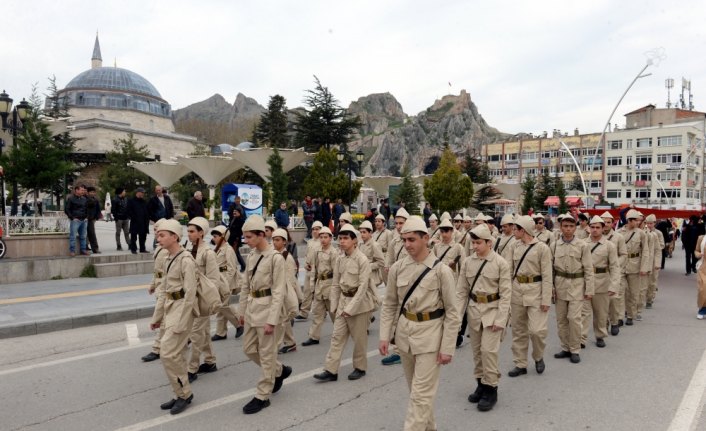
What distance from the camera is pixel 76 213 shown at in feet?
41.5

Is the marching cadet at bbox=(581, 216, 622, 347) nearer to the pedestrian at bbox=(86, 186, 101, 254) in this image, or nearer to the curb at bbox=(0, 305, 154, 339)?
the curb at bbox=(0, 305, 154, 339)

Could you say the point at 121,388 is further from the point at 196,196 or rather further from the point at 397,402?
the point at 196,196

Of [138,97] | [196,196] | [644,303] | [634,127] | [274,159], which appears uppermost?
[138,97]

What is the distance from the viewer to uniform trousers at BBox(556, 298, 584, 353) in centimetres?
675

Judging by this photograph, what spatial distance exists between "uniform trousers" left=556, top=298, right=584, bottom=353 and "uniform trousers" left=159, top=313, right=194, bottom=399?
4.83 m

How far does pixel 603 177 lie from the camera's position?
78312mm

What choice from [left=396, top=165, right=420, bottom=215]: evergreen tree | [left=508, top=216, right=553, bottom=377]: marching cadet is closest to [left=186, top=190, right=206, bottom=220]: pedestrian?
[left=508, top=216, right=553, bottom=377]: marching cadet

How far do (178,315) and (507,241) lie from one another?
4.61 metres

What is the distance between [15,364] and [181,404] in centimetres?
301

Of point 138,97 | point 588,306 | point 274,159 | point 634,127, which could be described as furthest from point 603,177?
point 588,306

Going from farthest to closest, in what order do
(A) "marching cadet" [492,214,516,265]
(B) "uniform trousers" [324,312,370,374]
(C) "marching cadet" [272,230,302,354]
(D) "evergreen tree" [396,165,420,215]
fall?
(D) "evergreen tree" [396,165,420,215] < (A) "marching cadet" [492,214,516,265] < (B) "uniform trousers" [324,312,370,374] < (C) "marching cadet" [272,230,302,354]

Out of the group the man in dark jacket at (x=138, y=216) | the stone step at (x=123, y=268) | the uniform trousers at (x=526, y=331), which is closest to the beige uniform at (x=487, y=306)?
the uniform trousers at (x=526, y=331)

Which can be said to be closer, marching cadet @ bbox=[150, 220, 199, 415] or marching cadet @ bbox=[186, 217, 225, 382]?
marching cadet @ bbox=[150, 220, 199, 415]

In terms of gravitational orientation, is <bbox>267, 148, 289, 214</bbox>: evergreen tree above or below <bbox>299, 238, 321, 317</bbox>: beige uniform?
above
